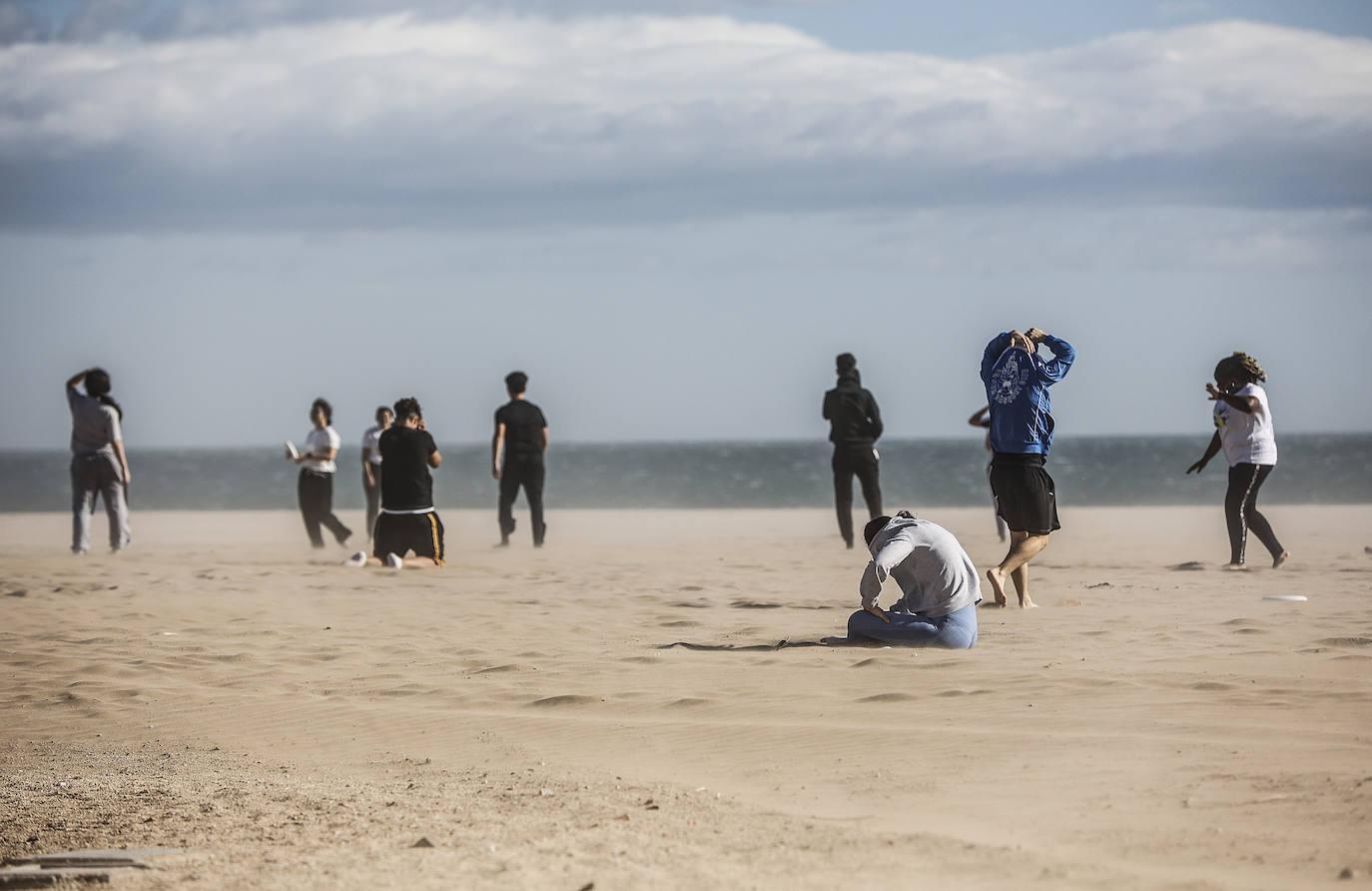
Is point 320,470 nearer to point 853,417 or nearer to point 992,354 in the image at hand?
point 853,417

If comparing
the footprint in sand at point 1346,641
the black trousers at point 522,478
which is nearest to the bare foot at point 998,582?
the footprint in sand at point 1346,641

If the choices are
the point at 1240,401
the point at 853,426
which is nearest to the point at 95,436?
the point at 853,426

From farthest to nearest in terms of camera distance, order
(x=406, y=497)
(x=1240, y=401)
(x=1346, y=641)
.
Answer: (x=406, y=497) → (x=1240, y=401) → (x=1346, y=641)

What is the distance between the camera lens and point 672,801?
15.7 feet

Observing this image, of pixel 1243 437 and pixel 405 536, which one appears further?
pixel 405 536

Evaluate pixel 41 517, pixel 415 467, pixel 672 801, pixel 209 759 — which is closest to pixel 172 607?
pixel 415 467

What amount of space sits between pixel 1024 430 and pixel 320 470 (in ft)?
28.4

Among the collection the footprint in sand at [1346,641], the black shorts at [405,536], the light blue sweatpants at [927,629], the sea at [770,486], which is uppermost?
the black shorts at [405,536]

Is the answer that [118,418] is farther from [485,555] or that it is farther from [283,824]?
[283,824]

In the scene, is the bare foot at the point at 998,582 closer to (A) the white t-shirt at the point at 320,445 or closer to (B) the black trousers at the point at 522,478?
(B) the black trousers at the point at 522,478

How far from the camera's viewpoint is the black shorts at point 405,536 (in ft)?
39.2

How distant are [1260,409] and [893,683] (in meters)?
5.79

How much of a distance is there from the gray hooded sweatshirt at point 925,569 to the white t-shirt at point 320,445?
339 inches

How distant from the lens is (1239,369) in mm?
10742
